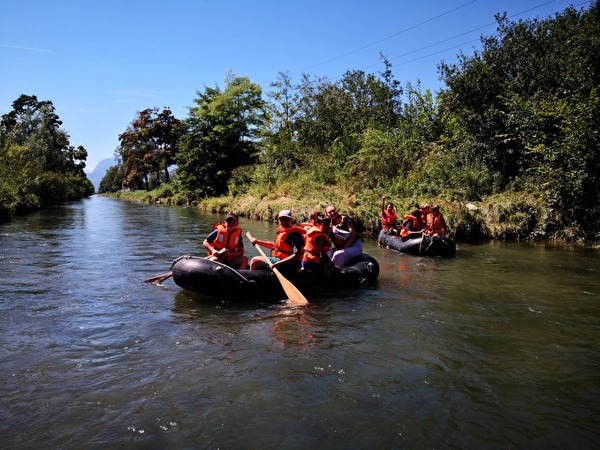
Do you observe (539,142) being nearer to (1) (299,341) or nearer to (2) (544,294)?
(2) (544,294)

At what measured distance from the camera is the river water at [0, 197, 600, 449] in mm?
3572

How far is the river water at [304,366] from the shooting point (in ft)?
11.7

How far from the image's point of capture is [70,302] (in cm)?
704

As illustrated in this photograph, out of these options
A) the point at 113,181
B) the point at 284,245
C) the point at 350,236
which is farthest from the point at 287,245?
the point at 113,181

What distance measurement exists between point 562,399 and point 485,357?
3.23 ft

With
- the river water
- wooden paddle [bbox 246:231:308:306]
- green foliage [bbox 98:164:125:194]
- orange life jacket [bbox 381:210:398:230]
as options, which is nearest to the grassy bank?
orange life jacket [bbox 381:210:398:230]

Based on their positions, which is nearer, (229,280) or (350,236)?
(229,280)

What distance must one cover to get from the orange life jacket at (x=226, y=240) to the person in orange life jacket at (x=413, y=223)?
6.05m

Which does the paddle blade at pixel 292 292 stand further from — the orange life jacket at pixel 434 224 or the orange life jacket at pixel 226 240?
the orange life jacket at pixel 434 224

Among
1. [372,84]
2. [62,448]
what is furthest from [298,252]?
[372,84]

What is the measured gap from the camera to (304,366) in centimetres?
480

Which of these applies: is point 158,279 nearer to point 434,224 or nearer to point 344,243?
point 344,243

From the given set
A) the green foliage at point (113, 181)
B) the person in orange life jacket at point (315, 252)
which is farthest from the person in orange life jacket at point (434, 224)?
the green foliage at point (113, 181)

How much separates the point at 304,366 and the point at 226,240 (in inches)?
128
